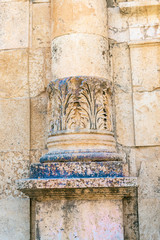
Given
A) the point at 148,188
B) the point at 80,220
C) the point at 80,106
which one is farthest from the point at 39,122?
the point at 148,188

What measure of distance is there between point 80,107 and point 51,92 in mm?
398

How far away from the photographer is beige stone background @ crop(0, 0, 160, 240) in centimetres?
359

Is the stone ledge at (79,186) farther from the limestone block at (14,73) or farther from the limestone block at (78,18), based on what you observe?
the limestone block at (78,18)

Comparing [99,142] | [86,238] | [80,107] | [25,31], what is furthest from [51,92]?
[86,238]

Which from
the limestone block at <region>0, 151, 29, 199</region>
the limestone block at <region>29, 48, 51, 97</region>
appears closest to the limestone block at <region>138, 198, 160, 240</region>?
the limestone block at <region>0, 151, 29, 199</region>

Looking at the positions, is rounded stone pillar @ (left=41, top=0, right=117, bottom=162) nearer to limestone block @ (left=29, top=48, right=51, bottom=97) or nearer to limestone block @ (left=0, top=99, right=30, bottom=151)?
limestone block @ (left=29, top=48, right=51, bottom=97)

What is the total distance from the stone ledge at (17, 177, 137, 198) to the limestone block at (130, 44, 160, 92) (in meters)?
1.26

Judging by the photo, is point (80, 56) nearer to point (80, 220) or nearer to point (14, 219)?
point (80, 220)

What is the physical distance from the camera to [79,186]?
284 centimetres

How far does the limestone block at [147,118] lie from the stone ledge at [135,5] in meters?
0.99

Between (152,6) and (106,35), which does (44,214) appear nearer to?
(106,35)

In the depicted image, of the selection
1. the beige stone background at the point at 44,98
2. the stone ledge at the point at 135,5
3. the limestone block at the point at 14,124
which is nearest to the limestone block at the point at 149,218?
the beige stone background at the point at 44,98

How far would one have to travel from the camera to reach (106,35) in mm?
3637

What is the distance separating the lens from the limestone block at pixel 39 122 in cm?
378
